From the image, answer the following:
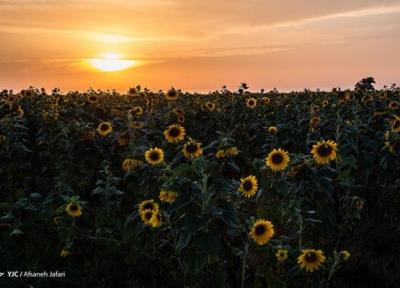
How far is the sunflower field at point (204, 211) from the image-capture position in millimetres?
4848

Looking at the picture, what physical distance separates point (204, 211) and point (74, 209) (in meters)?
2.58

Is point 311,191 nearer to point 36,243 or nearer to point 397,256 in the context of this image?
point 397,256

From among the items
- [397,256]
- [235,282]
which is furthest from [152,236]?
[397,256]

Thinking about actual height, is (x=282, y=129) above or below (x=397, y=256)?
above

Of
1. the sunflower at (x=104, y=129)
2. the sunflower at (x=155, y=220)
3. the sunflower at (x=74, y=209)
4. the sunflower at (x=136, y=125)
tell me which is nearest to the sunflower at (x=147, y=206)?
the sunflower at (x=155, y=220)

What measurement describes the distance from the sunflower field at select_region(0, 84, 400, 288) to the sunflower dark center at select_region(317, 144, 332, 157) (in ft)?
0.05

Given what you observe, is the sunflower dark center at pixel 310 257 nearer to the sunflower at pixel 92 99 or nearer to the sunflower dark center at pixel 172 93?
the sunflower dark center at pixel 172 93

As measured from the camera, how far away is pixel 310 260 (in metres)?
4.85

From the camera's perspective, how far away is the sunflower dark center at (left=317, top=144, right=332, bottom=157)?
569 centimetres

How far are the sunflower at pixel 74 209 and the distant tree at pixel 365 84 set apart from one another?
798 centimetres

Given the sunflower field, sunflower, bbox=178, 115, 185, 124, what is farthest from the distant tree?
sunflower, bbox=178, 115, 185, 124

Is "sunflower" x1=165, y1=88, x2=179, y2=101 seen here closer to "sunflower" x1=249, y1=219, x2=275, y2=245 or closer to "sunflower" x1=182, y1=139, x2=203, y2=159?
"sunflower" x1=182, y1=139, x2=203, y2=159

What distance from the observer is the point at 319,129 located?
32.3 ft

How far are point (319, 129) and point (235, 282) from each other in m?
4.93
